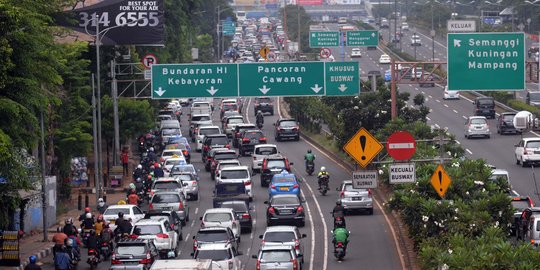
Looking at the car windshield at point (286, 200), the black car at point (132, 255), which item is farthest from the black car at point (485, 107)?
the black car at point (132, 255)

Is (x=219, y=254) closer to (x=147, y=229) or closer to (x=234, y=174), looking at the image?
(x=147, y=229)

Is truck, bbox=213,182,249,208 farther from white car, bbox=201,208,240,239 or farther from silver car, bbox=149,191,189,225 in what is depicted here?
white car, bbox=201,208,240,239

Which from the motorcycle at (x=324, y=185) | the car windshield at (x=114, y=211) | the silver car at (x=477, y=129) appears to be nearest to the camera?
the car windshield at (x=114, y=211)

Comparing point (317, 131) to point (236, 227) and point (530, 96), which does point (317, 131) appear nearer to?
point (530, 96)

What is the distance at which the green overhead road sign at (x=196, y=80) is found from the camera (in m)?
52.3

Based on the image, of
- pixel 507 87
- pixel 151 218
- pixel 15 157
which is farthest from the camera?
pixel 507 87

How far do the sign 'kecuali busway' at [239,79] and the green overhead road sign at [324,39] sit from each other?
39.9m

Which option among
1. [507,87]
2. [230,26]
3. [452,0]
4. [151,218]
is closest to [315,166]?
[507,87]

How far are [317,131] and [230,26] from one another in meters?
64.6

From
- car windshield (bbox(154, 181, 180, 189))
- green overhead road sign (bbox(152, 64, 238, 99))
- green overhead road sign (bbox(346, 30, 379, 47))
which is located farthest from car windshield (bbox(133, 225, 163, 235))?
green overhead road sign (bbox(346, 30, 379, 47))

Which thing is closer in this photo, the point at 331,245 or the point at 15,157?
the point at 15,157

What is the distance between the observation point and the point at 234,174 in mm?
52000

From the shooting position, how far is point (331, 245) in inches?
1603

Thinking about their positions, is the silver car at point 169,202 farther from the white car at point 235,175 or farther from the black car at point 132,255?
the black car at point 132,255
